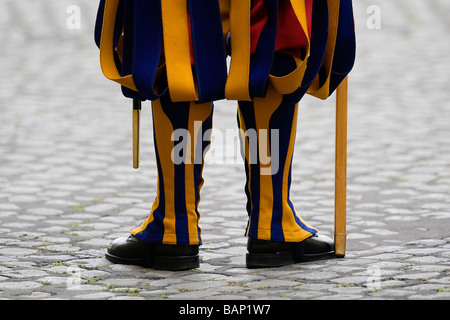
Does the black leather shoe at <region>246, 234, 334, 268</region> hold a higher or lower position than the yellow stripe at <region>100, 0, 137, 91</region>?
lower

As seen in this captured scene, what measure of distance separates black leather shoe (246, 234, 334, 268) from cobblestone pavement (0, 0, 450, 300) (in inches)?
1.6

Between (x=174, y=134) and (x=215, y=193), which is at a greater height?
(x=174, y=134)

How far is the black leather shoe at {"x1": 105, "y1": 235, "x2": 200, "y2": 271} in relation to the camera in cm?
312

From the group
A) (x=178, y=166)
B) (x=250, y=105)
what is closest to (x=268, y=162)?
(x=250, y=105)

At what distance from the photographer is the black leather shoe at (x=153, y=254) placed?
10.3ft

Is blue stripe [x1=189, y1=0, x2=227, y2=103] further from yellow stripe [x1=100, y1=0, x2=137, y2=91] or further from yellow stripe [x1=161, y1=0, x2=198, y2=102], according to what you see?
yellow stripe [x1=100, y1=0, x2=137, y2=91]

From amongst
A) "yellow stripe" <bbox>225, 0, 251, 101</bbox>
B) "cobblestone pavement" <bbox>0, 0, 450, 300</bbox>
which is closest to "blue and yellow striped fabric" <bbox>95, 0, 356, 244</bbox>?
"yellow stripe" <bbox>225, 0, 251, 101</bbox>

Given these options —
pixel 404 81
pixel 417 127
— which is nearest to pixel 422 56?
pixel 404 81

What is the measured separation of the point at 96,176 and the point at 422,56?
4917 millimetres

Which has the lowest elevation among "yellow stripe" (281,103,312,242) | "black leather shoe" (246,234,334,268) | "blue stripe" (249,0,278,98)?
"black leather shoe" (246,234,334,268)

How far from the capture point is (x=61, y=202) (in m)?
4.34

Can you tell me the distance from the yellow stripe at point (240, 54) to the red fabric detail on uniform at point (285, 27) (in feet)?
0.16

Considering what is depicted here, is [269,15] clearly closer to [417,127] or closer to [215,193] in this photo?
[215,193]
